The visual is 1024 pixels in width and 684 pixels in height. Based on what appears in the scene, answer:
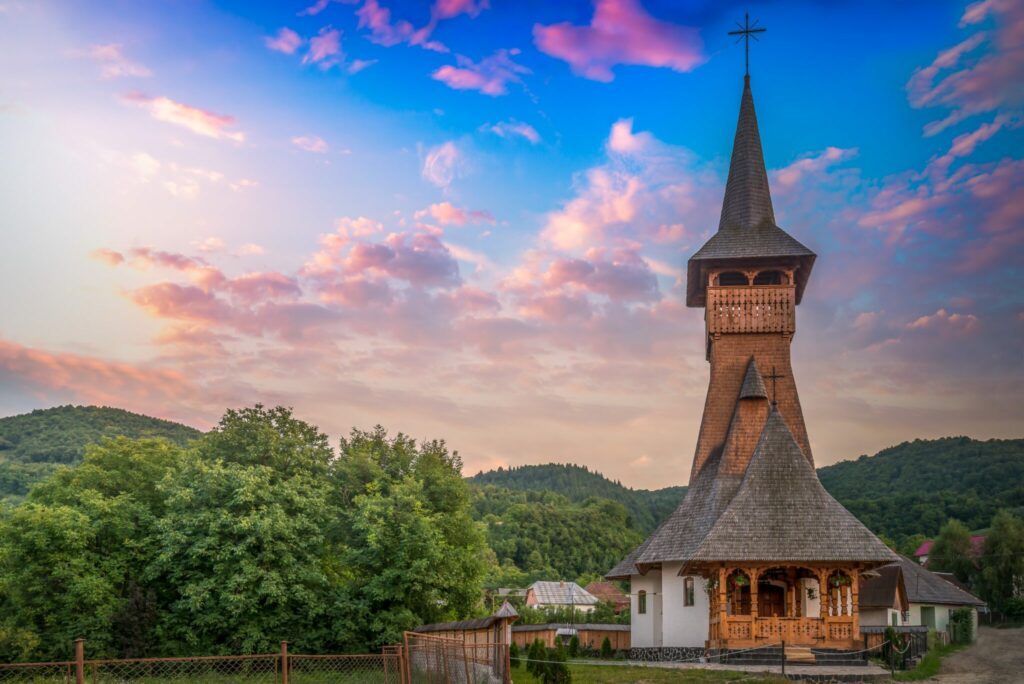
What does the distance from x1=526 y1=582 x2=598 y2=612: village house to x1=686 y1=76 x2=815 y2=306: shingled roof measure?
39.0 m

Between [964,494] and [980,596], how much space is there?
99.9 ft

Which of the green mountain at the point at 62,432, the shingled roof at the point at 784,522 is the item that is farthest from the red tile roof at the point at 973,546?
the green mountain at the point at 62,432

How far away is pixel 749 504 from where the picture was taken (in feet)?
91.8

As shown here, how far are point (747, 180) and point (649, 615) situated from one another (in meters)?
18.1

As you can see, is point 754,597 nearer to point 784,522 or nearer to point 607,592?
point 784,522

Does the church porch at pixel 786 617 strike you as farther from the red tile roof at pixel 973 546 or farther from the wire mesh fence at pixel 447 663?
the red tile roof at pixel 973 546

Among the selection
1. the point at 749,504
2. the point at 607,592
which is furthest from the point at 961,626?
the point at 607,592

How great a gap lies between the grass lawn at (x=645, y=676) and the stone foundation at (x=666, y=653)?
10.2 ft

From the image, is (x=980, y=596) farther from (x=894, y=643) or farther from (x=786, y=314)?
(x=894, y=643)

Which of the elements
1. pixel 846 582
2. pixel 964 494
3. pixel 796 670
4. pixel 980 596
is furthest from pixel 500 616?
pixel 964 494

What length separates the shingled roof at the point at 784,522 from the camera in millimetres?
26125

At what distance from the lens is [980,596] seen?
199 ft

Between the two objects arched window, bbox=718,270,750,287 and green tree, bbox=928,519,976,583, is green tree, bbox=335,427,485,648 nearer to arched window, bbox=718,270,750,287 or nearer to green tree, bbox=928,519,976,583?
arched window, bbox=718,270,750,287

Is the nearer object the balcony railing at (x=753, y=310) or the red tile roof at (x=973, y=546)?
the balcony railing at (x=753, y=310)
